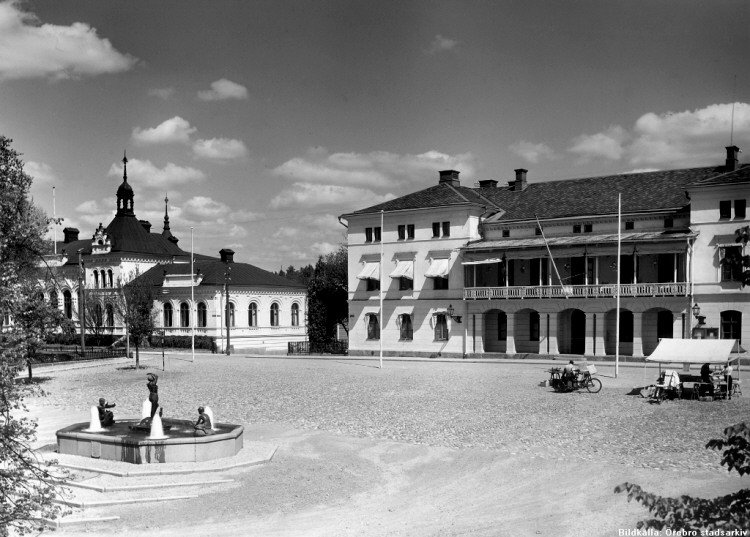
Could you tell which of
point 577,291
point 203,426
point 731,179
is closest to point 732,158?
point 731,179

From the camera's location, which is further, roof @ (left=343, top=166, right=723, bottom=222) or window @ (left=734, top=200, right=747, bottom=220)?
roof @ (left=343, top=166, right=723, bottom=222)

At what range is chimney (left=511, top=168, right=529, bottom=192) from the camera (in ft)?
188

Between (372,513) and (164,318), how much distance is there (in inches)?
2373

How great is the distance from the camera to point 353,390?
103 ft

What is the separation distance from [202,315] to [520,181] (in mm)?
31258

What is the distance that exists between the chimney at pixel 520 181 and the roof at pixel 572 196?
372 mm

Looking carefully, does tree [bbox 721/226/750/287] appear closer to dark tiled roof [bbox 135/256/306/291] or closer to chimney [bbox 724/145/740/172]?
chimney [bbox 724/145/740/172]

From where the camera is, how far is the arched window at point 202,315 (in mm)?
68625

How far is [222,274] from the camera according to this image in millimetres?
69500

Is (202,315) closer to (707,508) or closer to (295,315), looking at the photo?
(295,315)

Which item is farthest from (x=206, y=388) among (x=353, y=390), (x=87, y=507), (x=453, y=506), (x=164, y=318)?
(x=164, y=318)

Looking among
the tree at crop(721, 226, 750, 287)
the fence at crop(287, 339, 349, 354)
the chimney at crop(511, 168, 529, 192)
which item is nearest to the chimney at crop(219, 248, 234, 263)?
the fence at crop(287, 339, 349, 354)

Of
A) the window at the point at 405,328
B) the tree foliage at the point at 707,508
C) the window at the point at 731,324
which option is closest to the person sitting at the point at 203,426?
the tree foliage at the point at 707,508

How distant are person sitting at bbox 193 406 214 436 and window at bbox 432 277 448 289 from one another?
35183mm
